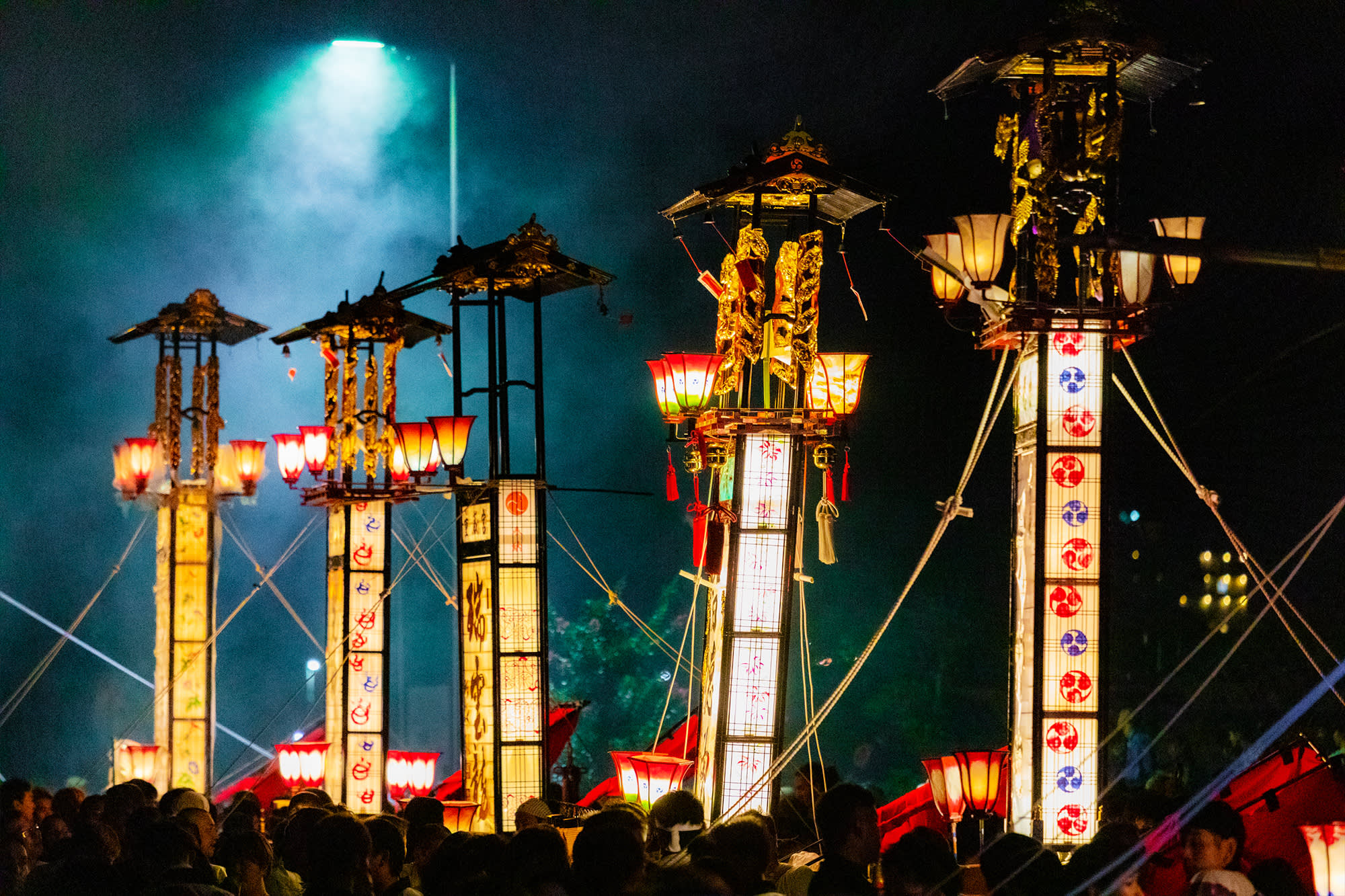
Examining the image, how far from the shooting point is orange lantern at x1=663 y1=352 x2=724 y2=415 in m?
8.58

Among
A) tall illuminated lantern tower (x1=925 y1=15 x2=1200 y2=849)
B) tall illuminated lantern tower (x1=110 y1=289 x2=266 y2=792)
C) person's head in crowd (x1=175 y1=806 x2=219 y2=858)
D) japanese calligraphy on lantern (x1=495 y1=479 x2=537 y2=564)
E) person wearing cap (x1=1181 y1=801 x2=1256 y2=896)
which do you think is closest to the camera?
person wearing cap (x1=1181 y1=801 x2=1256 y2=896)

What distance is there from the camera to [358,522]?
1279 cm

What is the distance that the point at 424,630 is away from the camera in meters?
20.1

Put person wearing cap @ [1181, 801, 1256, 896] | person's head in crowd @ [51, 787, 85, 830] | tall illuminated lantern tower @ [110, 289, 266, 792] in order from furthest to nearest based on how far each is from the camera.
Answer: tall illuminated lantern tower @ [110, 289, 266, 792]
person's head in crowd @ [51, 787, 85, 830]
person wearing cap @ [1181, 801, 1256, 896]

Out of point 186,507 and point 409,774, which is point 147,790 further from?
point 186,507

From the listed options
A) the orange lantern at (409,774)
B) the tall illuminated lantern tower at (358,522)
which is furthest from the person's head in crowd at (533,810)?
the tall illuminated lantern tower at (358,522)

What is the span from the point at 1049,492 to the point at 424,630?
14587 mm

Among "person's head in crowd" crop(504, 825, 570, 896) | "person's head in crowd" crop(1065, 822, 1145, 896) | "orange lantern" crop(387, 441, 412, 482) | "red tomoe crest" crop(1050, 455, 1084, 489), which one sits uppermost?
"orange lantern" crop(387, 441, 412, 482)

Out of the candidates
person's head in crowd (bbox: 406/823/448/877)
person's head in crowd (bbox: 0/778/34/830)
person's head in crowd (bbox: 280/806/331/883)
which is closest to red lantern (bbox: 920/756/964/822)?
person's head in crowd (bbox: 406/823/448/877)

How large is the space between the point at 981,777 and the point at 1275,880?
129 inches

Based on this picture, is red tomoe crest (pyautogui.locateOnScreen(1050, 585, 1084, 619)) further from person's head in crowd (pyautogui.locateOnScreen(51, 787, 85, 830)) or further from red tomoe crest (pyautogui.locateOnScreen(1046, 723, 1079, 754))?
person's head in crowd (pyautogui.locateOnScreen(51, 787, 85, 830))

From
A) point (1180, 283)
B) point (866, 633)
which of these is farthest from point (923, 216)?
point (1180, 283)

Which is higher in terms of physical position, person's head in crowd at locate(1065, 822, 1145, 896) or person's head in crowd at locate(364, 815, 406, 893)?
person's head in crowd at locate(1065, 822, 1145, 896)

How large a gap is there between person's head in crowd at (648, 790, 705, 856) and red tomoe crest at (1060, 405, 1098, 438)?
2.73 metres
